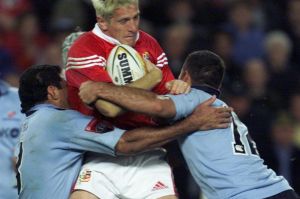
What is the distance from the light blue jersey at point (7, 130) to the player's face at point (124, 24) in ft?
6.83

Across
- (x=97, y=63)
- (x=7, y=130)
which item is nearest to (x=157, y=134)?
(x=97, y=63)

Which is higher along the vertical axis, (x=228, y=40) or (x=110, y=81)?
(x=110, y=81)

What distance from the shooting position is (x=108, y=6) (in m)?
6.15

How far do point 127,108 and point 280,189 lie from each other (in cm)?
100

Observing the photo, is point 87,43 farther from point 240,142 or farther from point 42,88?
point 240,142

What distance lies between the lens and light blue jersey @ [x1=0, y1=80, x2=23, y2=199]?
8.05 m

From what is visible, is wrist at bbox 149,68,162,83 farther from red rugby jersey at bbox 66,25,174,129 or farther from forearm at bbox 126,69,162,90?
red rugby jersey at bbox 66,25,174,129

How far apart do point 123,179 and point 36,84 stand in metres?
0.76

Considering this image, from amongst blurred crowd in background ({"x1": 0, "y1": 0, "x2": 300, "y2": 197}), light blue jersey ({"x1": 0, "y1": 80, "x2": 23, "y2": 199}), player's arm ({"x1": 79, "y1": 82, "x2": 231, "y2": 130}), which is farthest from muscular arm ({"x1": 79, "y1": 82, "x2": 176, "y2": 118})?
blurred crowd in background ({"x1": 0, "y1": 0, "x2": 300, "y2": 197})

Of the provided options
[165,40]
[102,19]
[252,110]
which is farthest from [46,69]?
[165,40]

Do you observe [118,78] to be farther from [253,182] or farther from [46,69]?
[253,182]

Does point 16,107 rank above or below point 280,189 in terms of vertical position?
below

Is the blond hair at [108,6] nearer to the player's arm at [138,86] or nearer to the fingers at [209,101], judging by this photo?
the player's arm at [138,86]

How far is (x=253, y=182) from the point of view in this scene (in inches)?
233
